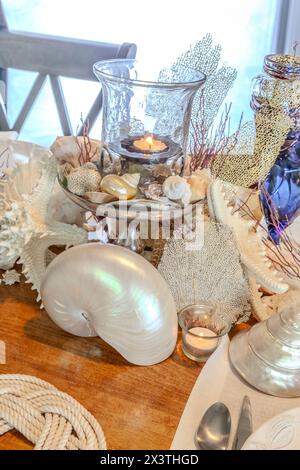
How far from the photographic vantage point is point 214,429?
59 cm

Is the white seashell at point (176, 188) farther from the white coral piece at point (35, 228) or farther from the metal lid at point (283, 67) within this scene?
the metal lid at point (283, 67)

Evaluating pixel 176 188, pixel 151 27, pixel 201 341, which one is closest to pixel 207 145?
pixel 176 188

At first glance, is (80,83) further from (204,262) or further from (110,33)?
(204,262)

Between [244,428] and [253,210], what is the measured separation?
0.39m

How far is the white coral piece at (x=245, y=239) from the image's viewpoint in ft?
2.39

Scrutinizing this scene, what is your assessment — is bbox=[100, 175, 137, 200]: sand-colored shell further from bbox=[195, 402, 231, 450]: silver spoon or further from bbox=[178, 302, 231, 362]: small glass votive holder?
bbox=[195, 402, 231, 450]: silver spoon

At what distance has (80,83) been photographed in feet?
9.03

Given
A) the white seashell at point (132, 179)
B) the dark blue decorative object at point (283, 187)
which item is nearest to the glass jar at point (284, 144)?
the dark blue decorative object at point (283, 187)

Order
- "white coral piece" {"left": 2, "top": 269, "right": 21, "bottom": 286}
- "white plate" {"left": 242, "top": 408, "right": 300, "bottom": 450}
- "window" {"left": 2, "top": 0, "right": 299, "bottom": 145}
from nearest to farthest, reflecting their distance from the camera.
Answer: "white plate" {"left": 242, "top": 408, "right": 300, "bottom": 450}, "white coral piece" {"left": 2, "top": 269, "right": 21, "bottom": 286}, "window" {"left": 2, "top": 0, "right": 299, "bottom": 145}

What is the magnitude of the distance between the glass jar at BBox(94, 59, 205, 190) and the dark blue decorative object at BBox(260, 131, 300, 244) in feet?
0.53

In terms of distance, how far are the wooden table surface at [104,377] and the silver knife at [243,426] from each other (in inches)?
2.5

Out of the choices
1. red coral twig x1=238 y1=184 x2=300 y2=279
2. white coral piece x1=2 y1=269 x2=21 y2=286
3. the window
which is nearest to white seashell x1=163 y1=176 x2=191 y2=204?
red coral twig x1=238 y1=184 x2=300 y2=279

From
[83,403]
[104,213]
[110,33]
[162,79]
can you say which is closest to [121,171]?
[104,213]

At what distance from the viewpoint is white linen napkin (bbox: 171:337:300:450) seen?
60cm
